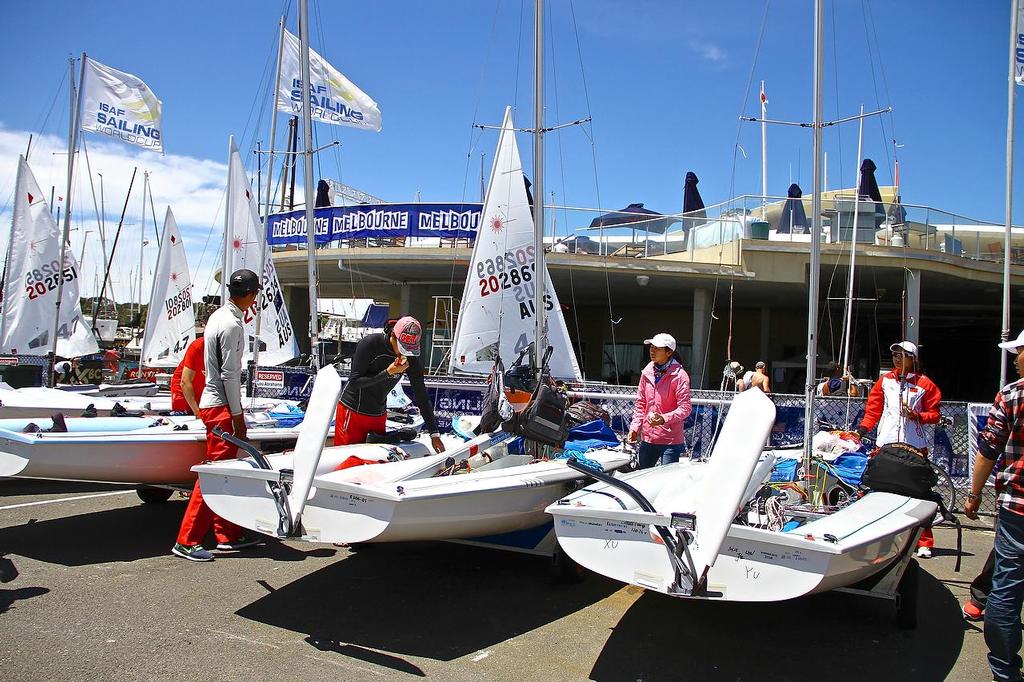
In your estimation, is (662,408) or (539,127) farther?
(539,127)

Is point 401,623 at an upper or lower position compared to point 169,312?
lower

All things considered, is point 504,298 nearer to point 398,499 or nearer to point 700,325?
point 398,499

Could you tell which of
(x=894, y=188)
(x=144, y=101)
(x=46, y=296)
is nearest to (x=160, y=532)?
(x=46, y=296)

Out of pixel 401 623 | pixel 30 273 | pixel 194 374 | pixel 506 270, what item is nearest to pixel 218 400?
pixel 194 374

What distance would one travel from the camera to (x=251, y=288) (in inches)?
220

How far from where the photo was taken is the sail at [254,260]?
13883mm

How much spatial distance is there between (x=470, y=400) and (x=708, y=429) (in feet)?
10.2

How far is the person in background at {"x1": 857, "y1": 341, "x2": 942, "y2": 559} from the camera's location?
6.28 m

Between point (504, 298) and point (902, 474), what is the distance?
586cm

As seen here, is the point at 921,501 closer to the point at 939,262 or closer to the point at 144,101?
the point at 144,101

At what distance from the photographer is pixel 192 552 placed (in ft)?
17.4

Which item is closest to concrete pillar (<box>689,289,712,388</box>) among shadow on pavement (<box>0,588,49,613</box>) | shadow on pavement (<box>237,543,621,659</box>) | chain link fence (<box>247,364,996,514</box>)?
chain link fence (<box>247,364,996,514</box>)

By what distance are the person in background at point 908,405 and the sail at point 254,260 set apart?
10488 millimetres

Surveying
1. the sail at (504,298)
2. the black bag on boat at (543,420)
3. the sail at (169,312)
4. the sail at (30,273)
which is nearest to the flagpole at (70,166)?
the sail at (30,273)
